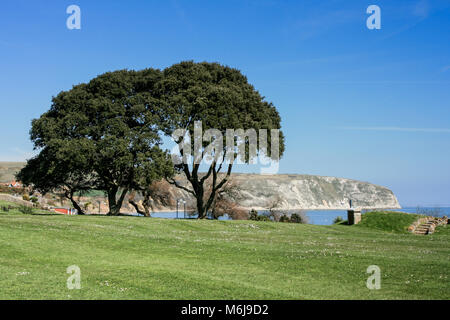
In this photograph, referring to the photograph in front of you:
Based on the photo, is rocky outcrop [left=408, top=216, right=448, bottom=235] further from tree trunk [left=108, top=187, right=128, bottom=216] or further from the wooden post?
tree trunk [left=108, top=187, right=128, bottom=216]

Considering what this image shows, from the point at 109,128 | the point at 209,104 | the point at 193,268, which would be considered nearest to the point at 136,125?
the point at 109,128

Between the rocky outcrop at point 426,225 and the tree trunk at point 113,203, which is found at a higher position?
the tree trunk at point 113,203

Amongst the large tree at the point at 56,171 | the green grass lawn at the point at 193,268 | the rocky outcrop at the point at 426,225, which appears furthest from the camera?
the rocky outcrop at the point at 426,225

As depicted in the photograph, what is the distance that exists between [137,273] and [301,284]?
16.9 ft

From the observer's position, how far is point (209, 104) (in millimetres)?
39562

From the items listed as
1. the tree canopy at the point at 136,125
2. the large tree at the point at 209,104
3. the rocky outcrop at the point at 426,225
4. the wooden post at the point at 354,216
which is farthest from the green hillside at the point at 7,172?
the rocky outcrop at the point at 426,225

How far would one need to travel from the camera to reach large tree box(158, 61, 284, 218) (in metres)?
39.0

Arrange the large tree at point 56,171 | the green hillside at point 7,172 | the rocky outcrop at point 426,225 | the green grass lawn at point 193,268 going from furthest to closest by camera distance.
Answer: the green hillside at point 7,172
the rocky outcrop at point 426,225
the large tree at point 56,171
the green grass lawn at point 193,268

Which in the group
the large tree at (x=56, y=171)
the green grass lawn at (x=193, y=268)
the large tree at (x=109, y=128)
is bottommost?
the green grass lawn at (x=193, y=268)

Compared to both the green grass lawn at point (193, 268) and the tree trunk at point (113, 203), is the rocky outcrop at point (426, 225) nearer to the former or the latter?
the green grass lawn at point (193, 268)

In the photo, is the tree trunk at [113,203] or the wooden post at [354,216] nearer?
the tree trunk at [113,203]

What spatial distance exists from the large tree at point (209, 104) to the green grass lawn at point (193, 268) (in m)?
18.3

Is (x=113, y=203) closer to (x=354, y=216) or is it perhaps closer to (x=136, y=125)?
(x=136, y=125)

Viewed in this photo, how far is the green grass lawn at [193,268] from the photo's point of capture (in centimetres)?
1147
